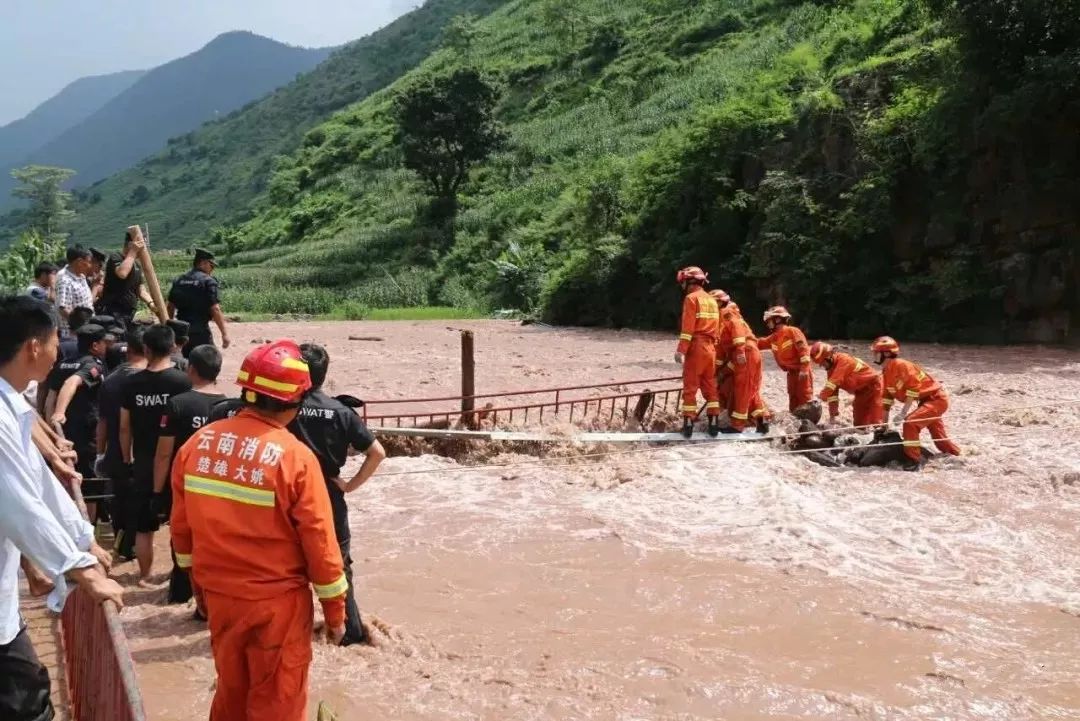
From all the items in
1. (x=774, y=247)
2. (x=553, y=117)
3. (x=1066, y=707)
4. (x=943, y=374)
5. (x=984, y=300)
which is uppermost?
(x=553, y=117)

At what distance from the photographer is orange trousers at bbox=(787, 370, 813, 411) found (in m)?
10.1

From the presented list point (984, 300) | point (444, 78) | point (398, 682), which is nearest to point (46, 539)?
point (398, 682)

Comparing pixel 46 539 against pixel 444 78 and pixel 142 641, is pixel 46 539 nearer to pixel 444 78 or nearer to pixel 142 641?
pixel 142 641

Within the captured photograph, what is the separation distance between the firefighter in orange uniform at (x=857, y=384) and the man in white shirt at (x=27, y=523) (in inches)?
320

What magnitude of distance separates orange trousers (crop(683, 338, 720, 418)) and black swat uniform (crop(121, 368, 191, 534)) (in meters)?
5.37

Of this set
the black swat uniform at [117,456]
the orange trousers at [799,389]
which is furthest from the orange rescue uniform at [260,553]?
A: the orange trousers at [799,389]

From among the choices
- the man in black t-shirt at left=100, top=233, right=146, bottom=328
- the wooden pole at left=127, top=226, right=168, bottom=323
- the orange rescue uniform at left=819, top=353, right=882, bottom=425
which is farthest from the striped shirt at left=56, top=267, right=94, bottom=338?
the orange rescue uniform at left=819, top=353, right=882, bottom=425

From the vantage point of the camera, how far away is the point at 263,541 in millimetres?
3125

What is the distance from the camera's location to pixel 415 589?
6160 mm

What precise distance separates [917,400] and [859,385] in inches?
26.0

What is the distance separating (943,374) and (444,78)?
31.3 meters

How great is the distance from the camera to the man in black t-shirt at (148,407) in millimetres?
5348

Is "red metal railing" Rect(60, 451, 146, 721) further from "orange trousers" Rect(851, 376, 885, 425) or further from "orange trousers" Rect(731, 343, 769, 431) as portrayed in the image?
"orange trousers" Rect(851, 376, 885, 425)

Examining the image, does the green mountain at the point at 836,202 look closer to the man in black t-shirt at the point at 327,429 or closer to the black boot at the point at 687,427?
the black boot at the point at 687,427
